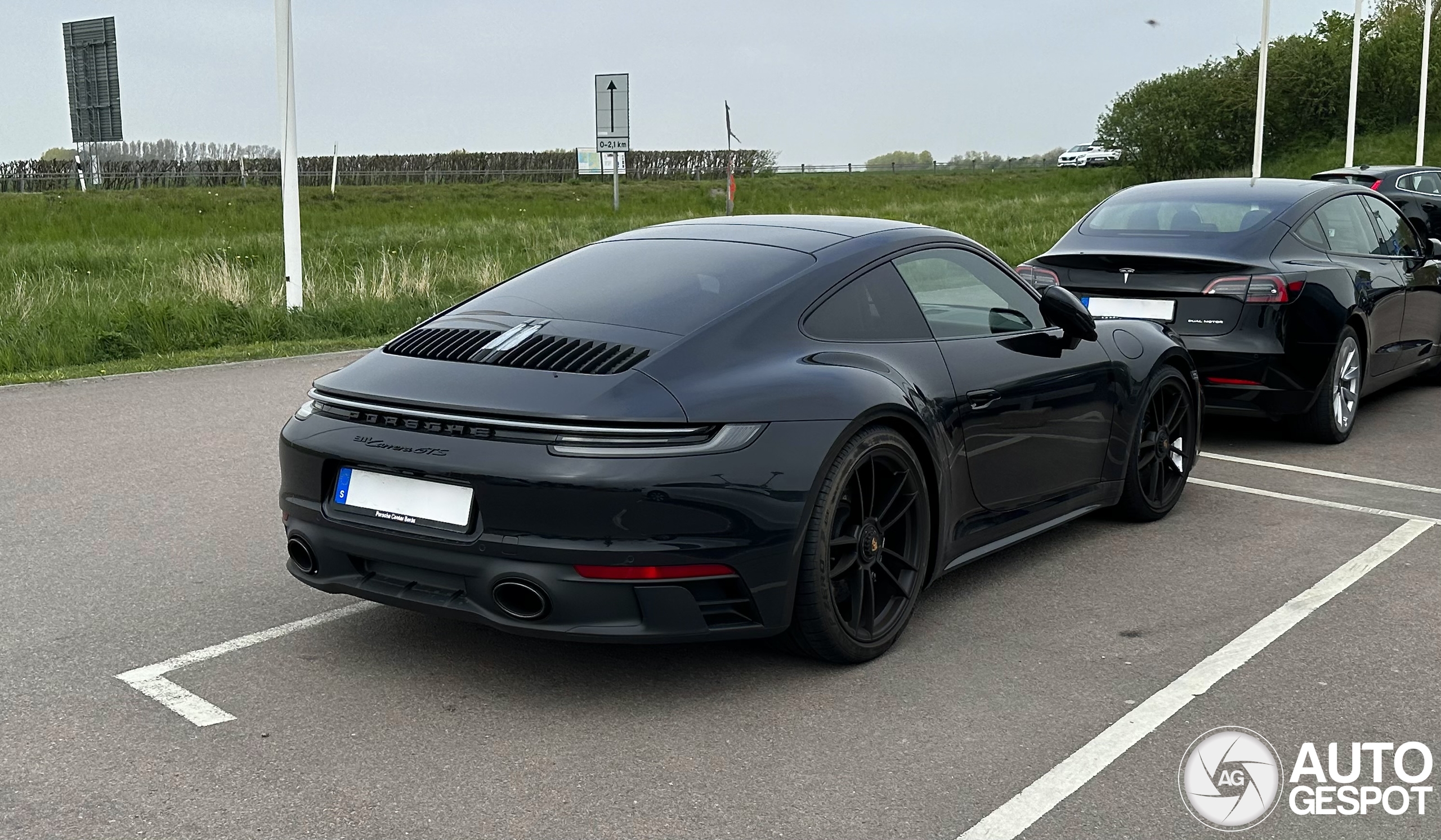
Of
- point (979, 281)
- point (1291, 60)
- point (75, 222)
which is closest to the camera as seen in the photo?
point (979, 281)

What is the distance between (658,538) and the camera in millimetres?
3885

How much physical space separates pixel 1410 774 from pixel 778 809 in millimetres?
1671

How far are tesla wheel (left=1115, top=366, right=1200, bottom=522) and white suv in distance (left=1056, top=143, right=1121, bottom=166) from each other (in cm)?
7019

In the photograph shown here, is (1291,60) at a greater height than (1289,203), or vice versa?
(1291,60)

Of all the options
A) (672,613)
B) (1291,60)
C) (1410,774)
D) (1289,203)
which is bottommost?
(1410,774)

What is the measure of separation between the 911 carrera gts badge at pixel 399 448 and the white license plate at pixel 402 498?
75 millimetres

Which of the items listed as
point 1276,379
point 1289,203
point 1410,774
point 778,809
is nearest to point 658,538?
point 778,809

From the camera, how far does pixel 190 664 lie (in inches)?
176

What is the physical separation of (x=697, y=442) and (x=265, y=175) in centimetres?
6652

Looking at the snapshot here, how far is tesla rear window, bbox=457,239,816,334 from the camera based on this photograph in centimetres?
452

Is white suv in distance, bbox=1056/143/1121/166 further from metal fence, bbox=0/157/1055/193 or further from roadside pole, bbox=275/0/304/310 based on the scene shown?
roadside pole, bbox=275/0/304/310

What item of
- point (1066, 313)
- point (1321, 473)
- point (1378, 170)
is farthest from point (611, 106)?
point (1066, 313)

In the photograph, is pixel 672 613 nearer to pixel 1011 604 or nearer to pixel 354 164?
pixel 1011 604

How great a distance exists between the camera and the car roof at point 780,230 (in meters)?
5.05
